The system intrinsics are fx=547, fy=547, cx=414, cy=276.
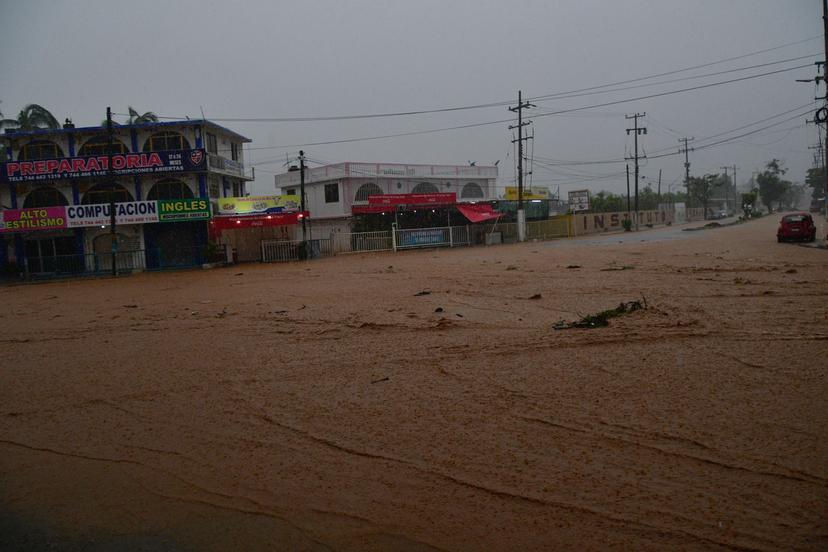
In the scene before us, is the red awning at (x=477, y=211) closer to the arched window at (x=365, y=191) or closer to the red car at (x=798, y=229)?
the arched window at (x=365, y=191)

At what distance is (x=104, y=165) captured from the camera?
99.9ft

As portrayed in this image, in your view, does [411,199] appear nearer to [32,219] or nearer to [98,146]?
[98,146]

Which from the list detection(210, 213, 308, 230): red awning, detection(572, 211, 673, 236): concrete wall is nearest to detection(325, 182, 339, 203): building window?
detection(210, 213, 308, 230): red awning

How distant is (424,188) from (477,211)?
31.8ft

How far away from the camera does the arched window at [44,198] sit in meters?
32.3

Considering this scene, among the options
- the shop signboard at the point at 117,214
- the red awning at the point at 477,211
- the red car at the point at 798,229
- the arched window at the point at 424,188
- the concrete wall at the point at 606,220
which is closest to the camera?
the red car at the point at 798,229

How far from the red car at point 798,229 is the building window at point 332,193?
96.2ft

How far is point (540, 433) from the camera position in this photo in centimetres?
420

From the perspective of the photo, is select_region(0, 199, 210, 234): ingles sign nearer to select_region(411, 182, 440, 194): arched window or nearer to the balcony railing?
the balcony railing

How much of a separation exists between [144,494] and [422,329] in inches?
203

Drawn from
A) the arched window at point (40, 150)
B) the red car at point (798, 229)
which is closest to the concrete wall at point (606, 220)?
the red car at point (798, 229)

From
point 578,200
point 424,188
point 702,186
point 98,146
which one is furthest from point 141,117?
point 702,186

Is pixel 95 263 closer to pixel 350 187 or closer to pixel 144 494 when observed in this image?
pixel 350 187

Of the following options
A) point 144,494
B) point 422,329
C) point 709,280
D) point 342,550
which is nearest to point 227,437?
point 144,494
